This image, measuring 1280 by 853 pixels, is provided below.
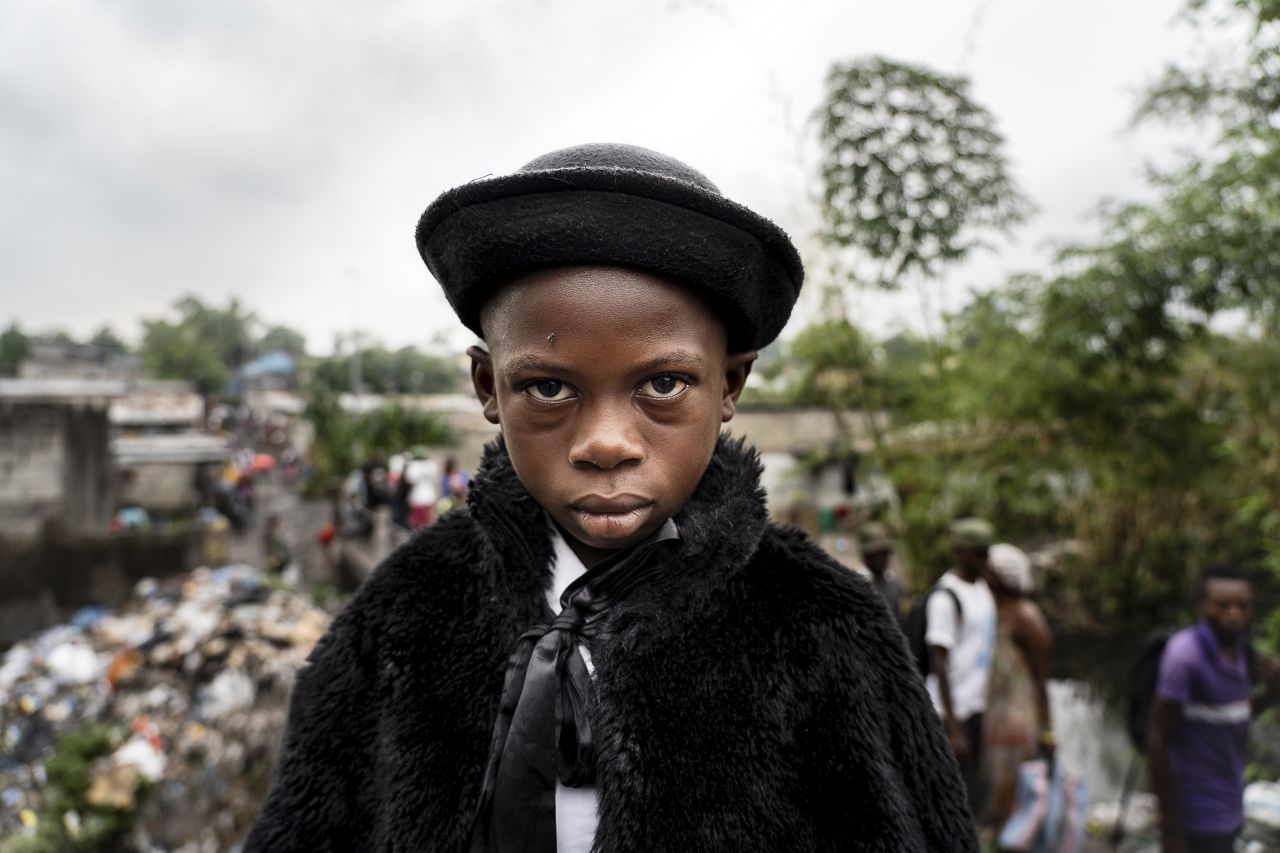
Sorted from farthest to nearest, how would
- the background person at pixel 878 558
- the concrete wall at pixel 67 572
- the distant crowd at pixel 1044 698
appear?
the concrete wall at pixel 67 572, the background person at pixel 878 558, the distant crowd at pixel 1044 698

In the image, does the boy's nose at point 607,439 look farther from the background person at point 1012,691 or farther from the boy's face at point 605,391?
the background person at point 1012,691

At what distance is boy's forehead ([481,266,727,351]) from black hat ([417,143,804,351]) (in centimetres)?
1

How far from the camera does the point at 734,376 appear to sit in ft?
3.89

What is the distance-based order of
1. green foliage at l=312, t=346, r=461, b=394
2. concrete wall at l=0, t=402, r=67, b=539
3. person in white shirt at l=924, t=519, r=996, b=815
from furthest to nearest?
green foliage at l=312, t=346, r=461, b=394 → concrete wall at l=0, t=402, r=67, b=539 → person in white shirt at l=924, t=519, r=996, b=815

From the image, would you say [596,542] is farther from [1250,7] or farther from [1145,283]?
[1145,283]

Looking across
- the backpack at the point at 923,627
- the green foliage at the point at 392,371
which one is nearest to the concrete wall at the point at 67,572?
the backpack at the point at 923,627

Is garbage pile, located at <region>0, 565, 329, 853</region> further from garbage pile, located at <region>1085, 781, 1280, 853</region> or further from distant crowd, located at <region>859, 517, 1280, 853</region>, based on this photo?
garbage pile, located at <region>1085, 781, 1280, 853</region>

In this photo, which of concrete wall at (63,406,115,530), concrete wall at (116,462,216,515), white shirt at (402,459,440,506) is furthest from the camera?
concrete wall at (116,462,216,515)

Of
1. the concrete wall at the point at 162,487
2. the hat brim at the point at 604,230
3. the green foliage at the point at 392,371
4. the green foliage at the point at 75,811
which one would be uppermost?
the green foliage at the point at 392,371

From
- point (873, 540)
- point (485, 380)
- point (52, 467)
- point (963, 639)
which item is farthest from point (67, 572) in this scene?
point (485, 380)

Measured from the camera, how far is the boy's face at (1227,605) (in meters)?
3.06

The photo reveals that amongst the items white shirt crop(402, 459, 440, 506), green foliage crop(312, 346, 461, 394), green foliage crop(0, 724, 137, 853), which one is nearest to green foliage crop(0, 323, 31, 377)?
green foliage crop(312, 346, 461, 394)

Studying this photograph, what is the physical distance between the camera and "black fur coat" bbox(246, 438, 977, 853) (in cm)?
101

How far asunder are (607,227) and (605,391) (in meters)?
0.20
